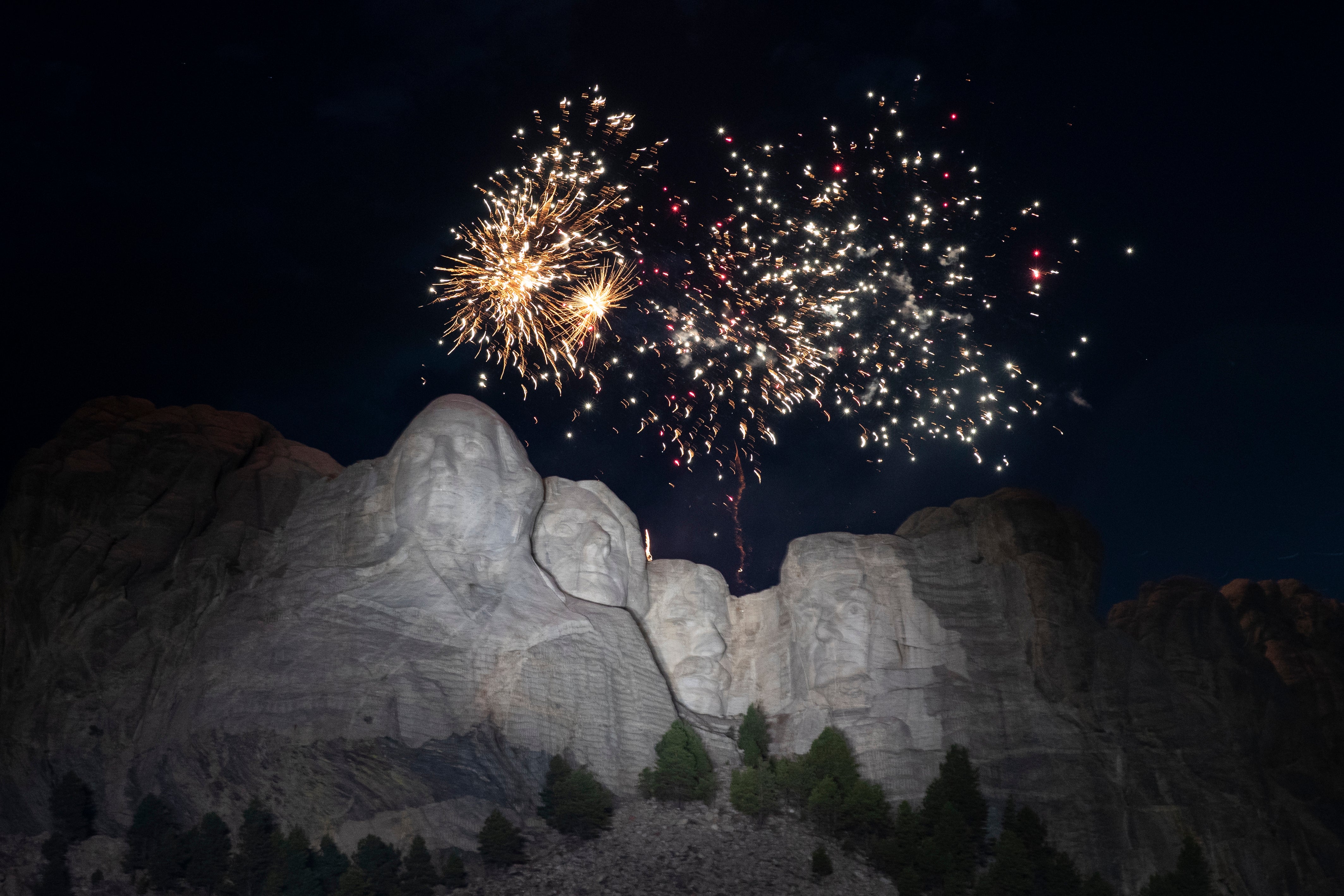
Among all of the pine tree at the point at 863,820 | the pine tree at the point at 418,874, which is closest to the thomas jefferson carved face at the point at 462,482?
the pine tree at the point at 418,874

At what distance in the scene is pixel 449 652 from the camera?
38.8 meters

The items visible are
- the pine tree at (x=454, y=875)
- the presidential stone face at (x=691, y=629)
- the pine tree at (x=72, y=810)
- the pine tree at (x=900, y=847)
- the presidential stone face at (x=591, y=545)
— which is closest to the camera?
the pine tree at (x=454, y=875)

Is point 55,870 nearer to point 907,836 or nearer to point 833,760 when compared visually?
point 833,760

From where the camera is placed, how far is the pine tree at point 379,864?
33375 millimetres

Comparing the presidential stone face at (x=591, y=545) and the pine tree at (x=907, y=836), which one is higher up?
the presidential stone face at (x=591, y=545)

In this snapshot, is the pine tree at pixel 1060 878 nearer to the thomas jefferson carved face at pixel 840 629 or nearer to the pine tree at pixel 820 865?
the pine tree at pixel 820 865

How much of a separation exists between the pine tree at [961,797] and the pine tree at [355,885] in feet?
62.6

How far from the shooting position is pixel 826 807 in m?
39.6

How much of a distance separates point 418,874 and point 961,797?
19.5 meters

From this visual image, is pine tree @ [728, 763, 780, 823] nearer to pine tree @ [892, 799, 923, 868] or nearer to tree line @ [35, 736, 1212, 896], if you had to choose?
tree line @ [35, 736, 1212, 896]

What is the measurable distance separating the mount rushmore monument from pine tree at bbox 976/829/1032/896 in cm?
405

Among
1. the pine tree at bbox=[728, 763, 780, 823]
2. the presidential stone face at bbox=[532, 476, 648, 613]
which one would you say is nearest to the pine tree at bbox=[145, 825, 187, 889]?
the presidential stone face at bbox=[532, 476, 648, 613]

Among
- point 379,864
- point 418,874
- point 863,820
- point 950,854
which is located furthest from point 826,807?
point 379,864

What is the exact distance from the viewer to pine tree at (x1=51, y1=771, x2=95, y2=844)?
36781mm
